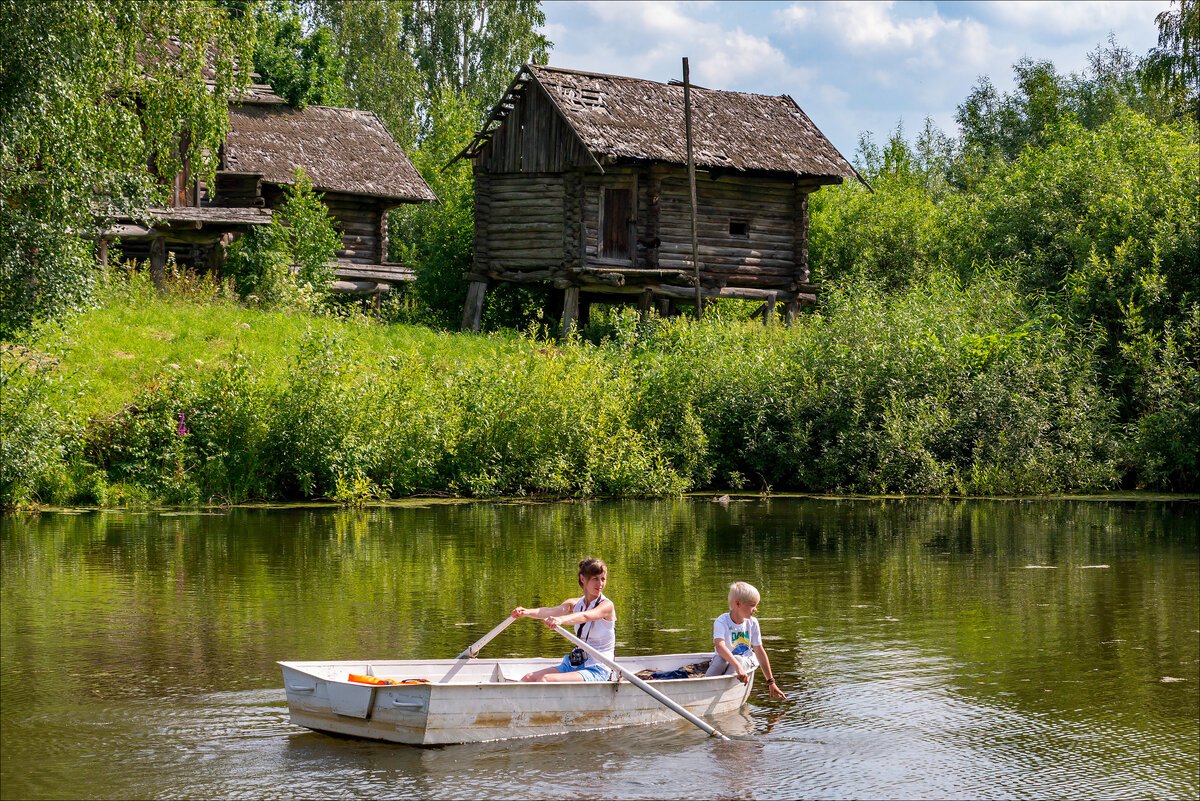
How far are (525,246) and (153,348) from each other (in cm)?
1353

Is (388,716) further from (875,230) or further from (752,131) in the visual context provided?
(875,230)

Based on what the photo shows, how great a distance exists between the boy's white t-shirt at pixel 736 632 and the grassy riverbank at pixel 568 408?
13545 millimetres

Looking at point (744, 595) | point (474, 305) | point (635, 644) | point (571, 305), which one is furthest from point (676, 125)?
point (744, 595)

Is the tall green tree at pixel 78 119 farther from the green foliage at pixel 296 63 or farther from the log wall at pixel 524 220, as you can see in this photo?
the green foliage at pixel 296 63

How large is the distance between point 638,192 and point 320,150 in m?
9.67

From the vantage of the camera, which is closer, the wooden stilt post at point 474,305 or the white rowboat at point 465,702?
the white rowboat at point 465,702

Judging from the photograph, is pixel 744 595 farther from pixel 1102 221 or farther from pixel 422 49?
pixel 422 49

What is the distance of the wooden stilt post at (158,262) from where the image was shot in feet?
95.5

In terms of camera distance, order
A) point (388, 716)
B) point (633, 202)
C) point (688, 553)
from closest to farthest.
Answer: point (388, 716) → point (688, 553) → point (633, 202)

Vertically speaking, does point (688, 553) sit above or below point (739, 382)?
below

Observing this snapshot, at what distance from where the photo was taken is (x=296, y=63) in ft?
129

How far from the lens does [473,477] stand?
24.2 m

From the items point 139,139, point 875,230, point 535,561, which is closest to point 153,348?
point 139,139

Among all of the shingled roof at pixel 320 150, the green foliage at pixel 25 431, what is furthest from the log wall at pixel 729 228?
the green foliage at pixel 25 431
